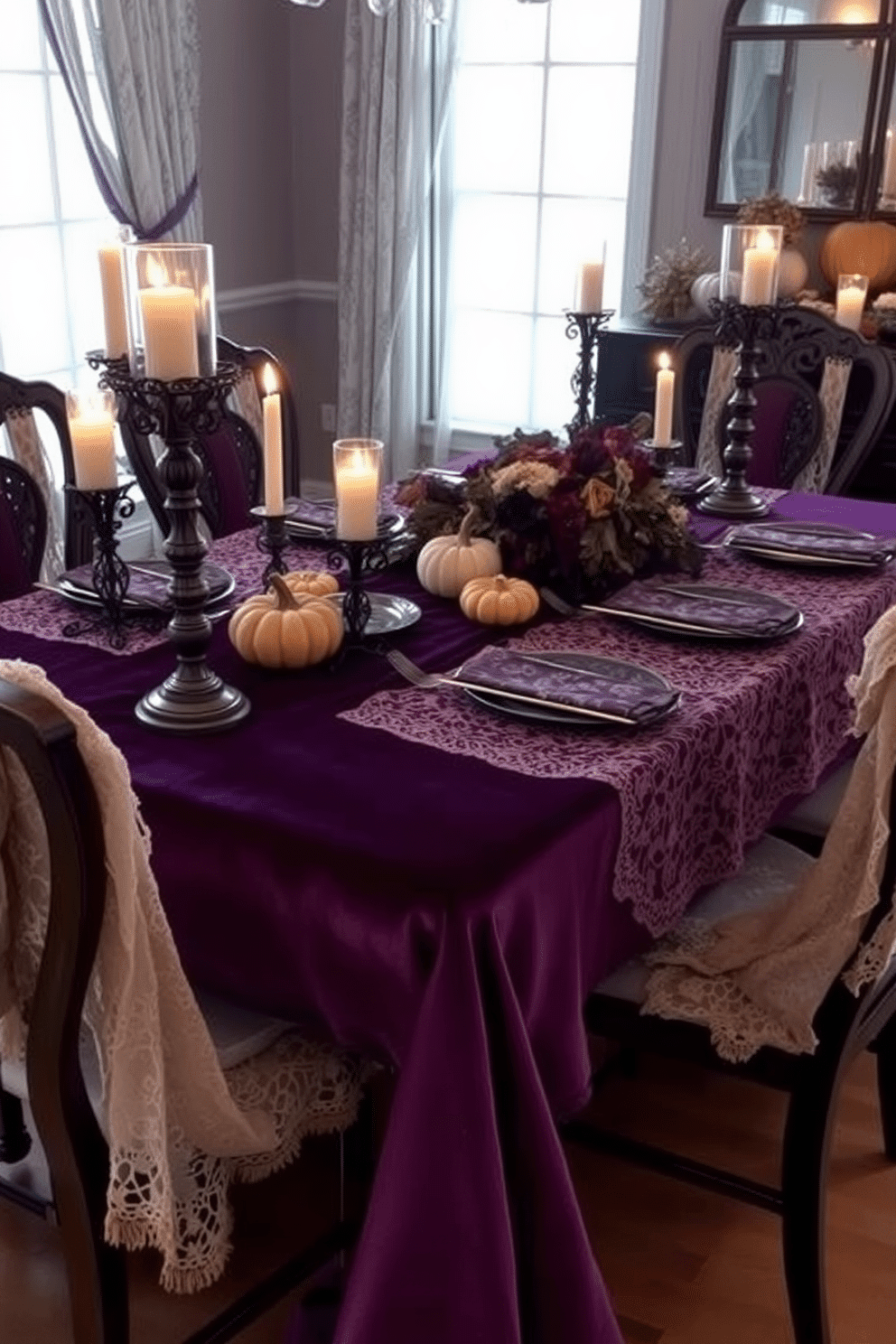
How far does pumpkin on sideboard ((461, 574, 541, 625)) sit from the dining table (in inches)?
4.7

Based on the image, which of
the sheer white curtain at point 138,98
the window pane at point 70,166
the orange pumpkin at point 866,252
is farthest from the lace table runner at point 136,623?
the orange pumpkin at point 866,252

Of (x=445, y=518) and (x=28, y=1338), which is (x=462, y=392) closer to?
(x=445, y=518)

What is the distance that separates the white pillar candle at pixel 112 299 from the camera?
1.82m

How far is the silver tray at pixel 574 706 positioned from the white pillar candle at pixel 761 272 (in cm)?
82

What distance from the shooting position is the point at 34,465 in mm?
2428

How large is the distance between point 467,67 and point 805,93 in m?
1.15

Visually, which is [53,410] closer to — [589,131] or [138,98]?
[138,98]

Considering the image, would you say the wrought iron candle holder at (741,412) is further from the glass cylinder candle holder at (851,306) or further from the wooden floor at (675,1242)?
the wooden floor at (675,1242)

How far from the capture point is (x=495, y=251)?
4.52 meters

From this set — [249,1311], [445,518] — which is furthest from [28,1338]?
[445,518]

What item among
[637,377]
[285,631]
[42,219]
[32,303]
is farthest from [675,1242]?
[42,219]

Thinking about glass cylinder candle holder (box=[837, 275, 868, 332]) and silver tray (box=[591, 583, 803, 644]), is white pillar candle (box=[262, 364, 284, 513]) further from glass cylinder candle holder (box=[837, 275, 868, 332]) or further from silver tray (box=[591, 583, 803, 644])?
glass cylinder candle holder (box=[837, 275, 868, 332])

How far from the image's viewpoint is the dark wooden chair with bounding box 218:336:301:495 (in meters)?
2.67

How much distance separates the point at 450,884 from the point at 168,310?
651 mm
